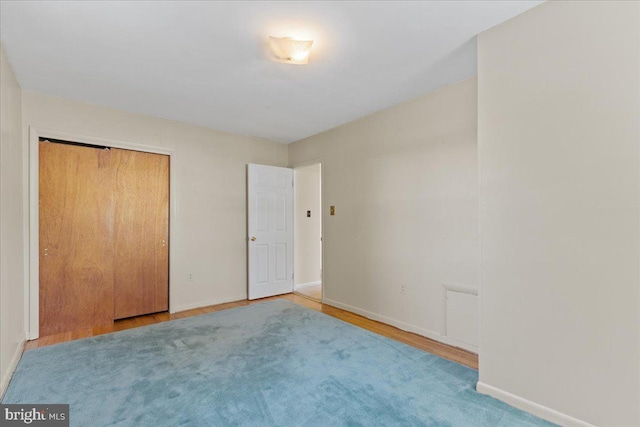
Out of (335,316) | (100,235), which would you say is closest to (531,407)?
(335,316)

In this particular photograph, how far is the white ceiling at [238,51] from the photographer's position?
197 centimetres

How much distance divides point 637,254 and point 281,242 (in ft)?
13.9

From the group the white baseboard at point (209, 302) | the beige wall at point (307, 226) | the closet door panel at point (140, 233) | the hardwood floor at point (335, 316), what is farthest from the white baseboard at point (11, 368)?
the beige wall at point (307, 226)

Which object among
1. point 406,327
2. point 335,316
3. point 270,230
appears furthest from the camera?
point 270,230

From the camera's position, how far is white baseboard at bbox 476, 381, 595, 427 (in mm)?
1769

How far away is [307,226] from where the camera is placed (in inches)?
224

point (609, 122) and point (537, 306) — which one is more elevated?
point (609, 122)

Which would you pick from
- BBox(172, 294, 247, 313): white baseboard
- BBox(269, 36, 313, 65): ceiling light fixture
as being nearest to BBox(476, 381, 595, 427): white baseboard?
BBox(269, 36, 313, 65): ceiling light fixture

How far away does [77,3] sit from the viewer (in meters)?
1.90

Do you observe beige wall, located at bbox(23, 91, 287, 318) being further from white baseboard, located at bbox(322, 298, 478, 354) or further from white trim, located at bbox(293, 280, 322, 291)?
white baseboard, located at bbox(322, 298, 478, 354)

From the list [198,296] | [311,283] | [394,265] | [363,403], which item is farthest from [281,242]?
[363,403]

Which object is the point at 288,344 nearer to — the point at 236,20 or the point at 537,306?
the point at 537,306

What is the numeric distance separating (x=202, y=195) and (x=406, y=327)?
3.19 m

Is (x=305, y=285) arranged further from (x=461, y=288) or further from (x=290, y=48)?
(x=290, y=48)
